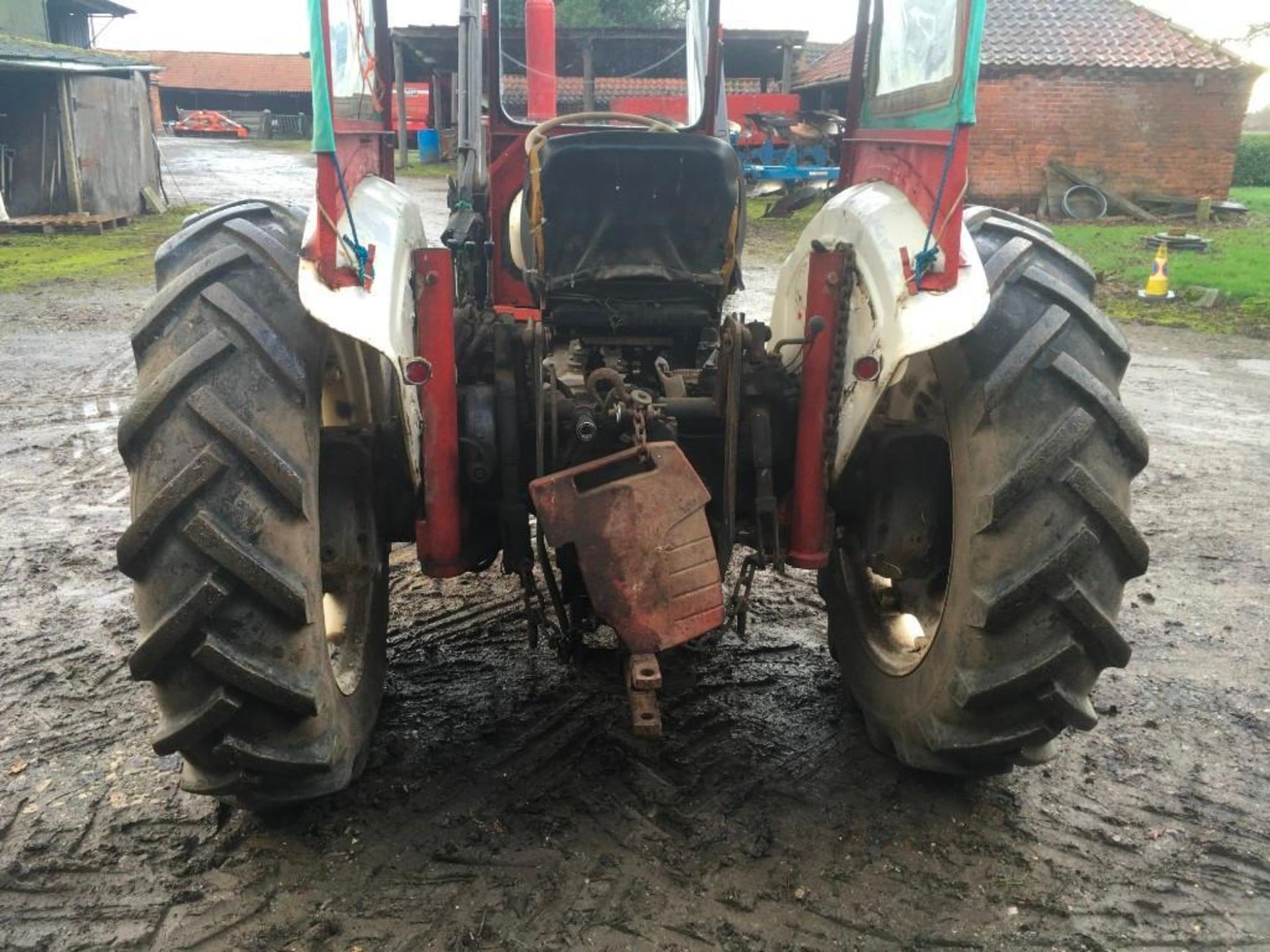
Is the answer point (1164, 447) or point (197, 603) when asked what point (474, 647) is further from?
point (1164, 447)

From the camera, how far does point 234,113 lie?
4906cm

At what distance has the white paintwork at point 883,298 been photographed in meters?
2.22

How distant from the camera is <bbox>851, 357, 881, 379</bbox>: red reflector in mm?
2424

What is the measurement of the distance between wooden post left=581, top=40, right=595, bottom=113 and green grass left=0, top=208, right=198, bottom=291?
27.1 ft

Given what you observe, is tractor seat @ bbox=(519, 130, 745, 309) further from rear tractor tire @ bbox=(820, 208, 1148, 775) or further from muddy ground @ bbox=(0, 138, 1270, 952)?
muddy ground @ bbox=(0, 138, 1270, 952)

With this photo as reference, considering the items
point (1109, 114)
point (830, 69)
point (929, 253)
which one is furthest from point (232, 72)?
point (929, 253)

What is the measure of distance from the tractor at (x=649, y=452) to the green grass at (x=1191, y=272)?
894cm

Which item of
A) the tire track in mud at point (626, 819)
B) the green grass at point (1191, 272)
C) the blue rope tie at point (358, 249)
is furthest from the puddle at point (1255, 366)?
the blue rope tie at point (358, 249)

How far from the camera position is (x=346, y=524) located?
2863 millimetres

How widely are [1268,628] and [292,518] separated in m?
3.65

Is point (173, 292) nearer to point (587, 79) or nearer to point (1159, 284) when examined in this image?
point (587, 79)

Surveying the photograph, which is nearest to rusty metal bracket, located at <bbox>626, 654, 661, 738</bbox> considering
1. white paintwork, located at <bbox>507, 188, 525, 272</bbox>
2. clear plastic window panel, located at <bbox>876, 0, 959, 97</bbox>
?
clear plastic window panel, located at <bbox>876, 0, 959, 97</bbox>

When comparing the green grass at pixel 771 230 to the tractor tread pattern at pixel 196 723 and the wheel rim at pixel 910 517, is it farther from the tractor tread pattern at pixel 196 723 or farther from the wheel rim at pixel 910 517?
the tractor tread pattern at pixel 196 723

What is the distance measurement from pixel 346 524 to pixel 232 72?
5326 centimetres
